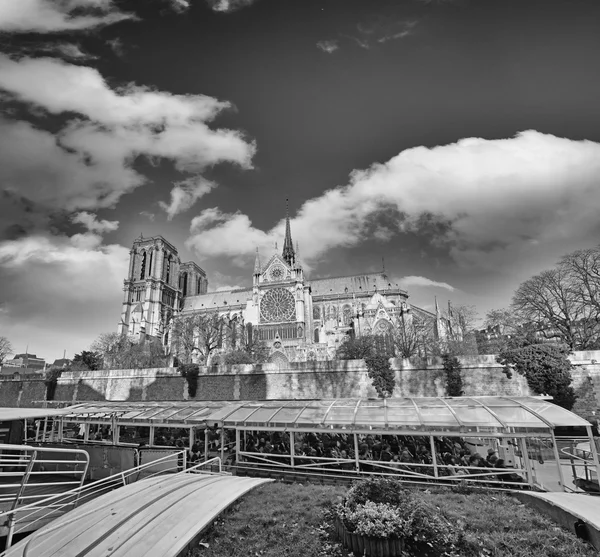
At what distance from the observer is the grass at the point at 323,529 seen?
5.76 meters

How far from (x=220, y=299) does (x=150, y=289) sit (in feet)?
56.4

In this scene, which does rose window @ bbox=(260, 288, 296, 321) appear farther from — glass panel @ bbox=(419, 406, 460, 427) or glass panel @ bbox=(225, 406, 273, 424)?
glass panel @ bbox=(419, 406, 460, 427)

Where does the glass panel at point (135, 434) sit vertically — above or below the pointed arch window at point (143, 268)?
below

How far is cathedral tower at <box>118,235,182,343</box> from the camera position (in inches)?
3386

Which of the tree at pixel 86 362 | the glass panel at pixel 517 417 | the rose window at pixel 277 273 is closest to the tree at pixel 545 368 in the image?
the glass panel at pixel 517 417

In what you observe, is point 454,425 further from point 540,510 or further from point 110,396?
point 110,396

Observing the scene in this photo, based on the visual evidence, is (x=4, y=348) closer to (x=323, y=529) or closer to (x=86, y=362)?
(x=86, y=362)

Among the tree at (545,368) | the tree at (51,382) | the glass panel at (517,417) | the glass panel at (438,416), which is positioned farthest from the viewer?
the tree at (51,382)

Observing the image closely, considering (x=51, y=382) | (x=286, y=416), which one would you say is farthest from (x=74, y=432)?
(x=51, y=382)

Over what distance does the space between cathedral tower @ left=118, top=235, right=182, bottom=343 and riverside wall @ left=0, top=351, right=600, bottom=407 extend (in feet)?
144

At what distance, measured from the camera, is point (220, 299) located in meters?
93.9

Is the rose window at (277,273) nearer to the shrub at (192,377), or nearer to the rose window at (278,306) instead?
the rose window at (278,306)

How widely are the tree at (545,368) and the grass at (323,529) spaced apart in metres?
17.9

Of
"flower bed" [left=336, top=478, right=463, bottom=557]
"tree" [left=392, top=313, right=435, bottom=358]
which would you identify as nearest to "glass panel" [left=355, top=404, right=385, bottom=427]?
"flower bed" [left=336, top=478, right=463, bottom=557]
